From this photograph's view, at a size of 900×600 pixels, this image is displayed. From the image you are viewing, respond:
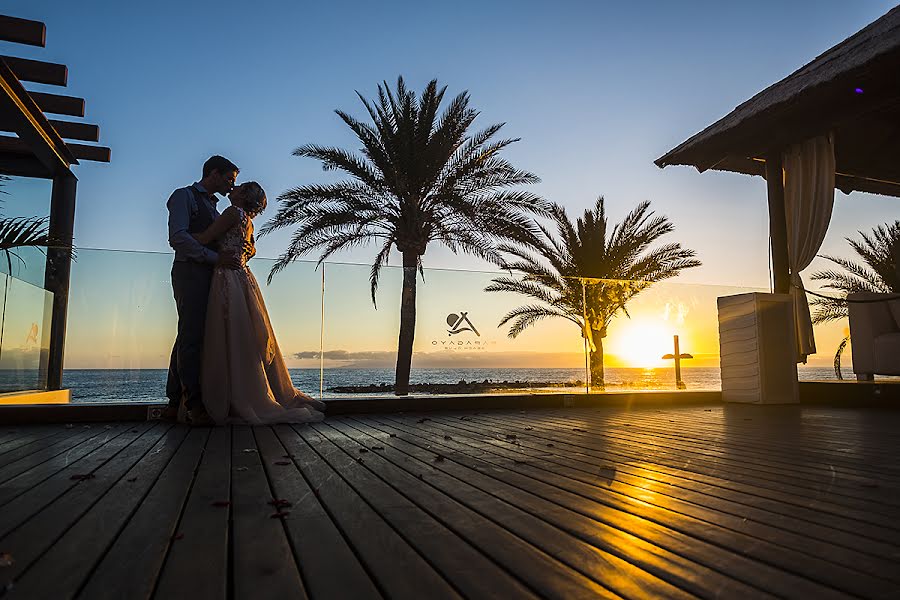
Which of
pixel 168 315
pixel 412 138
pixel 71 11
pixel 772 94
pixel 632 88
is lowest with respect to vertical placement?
pixel 168 315

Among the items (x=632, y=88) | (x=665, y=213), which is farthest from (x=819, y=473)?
(x=665, y=213)

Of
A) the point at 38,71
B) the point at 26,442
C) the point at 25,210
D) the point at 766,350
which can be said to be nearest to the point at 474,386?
the point at 766,350

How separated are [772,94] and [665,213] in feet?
20.0

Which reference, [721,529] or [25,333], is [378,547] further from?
[25,333]

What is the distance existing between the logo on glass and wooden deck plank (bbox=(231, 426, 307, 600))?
403 centimetres

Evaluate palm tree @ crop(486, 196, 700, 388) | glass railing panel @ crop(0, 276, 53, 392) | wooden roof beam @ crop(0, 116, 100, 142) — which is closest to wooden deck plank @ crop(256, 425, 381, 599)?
glass railing panel @ crop(0, 276, 53, 392)

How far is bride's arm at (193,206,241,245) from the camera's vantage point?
396 centimetres

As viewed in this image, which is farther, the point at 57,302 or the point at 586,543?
the point at 57,302

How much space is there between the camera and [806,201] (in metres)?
5.96

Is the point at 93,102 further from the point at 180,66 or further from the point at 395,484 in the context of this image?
the point at 395,484

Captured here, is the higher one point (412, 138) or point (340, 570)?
point (412, 138)

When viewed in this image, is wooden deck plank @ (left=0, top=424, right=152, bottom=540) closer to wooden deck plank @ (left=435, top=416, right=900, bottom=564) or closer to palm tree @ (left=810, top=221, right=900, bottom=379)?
wooden deck plank @ (left=435, top=416, right=900, bottom=564)

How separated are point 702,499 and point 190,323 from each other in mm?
3239

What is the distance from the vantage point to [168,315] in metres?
4.76
